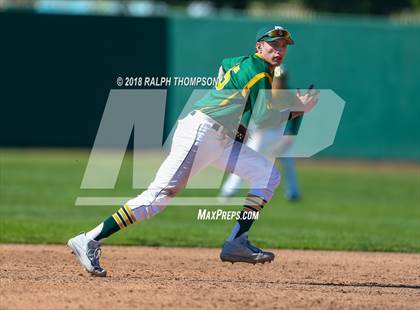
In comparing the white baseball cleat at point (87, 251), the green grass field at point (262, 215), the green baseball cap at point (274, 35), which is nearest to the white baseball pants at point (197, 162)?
the white baseball cleat at point (87, 251)

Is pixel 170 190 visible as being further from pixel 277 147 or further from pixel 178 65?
pixel 178 65

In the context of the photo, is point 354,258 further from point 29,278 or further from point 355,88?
point 355,88

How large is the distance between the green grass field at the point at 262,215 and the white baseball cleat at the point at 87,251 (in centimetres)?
372

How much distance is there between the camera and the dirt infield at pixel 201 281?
7.43m

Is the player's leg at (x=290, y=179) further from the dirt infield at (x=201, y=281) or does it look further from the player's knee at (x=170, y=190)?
→ the player's knee at (x=170, y=190)

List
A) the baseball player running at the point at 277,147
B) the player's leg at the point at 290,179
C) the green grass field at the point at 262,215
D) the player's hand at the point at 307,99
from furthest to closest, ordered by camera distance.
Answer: the player's leg at the point at 290,179
the baseball player running at the point at 277,147
the green grass field at the point at 262,215
the player's hand at the point at 307,99

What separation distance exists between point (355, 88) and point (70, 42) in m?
8.65

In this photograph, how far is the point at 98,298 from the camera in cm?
741

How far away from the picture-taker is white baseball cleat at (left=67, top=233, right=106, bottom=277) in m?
8.55

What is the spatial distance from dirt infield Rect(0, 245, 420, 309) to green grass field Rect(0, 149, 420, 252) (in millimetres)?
967

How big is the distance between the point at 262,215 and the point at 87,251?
7.78 m

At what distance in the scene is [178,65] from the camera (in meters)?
26.5

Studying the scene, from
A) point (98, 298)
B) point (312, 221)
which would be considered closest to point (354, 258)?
point (312, 221)

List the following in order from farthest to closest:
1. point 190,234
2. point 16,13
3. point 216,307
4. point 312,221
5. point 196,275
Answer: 1. point 16,13
2. point 312,221
3. point 190,234
4. point 196,275
5. point 216,307
